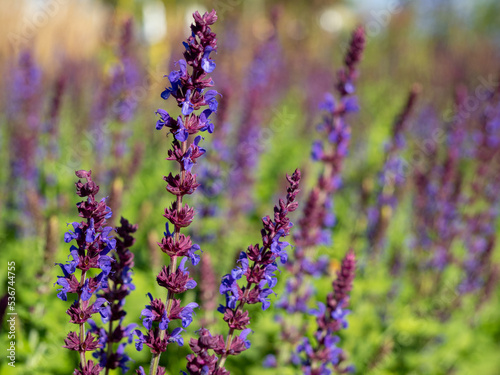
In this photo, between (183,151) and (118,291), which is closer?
(183,151)

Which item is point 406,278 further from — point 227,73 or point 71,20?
point 71,20

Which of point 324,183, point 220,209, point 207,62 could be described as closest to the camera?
point 207,62

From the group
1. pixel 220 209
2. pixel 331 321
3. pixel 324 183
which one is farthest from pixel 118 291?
pixel 220 209

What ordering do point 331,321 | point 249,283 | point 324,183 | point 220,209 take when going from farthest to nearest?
1. point 220,209
2. point 324,183
3. point 331,321
4. point 249,283

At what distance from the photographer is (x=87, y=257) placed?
4.77ft

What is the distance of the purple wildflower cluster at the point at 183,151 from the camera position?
1.43 m

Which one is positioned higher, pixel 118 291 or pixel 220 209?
pixel 220 209

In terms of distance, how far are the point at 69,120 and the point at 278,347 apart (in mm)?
5771

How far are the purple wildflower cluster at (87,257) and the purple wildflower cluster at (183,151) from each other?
172 mm

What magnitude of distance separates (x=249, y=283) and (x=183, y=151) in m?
0.52

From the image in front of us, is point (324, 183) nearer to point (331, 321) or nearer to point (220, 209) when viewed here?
point (331, 321)

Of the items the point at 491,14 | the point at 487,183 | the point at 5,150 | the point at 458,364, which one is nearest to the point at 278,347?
the point at 458,364

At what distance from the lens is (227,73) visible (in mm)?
8281

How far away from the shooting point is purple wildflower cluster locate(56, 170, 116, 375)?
1.37 metres
